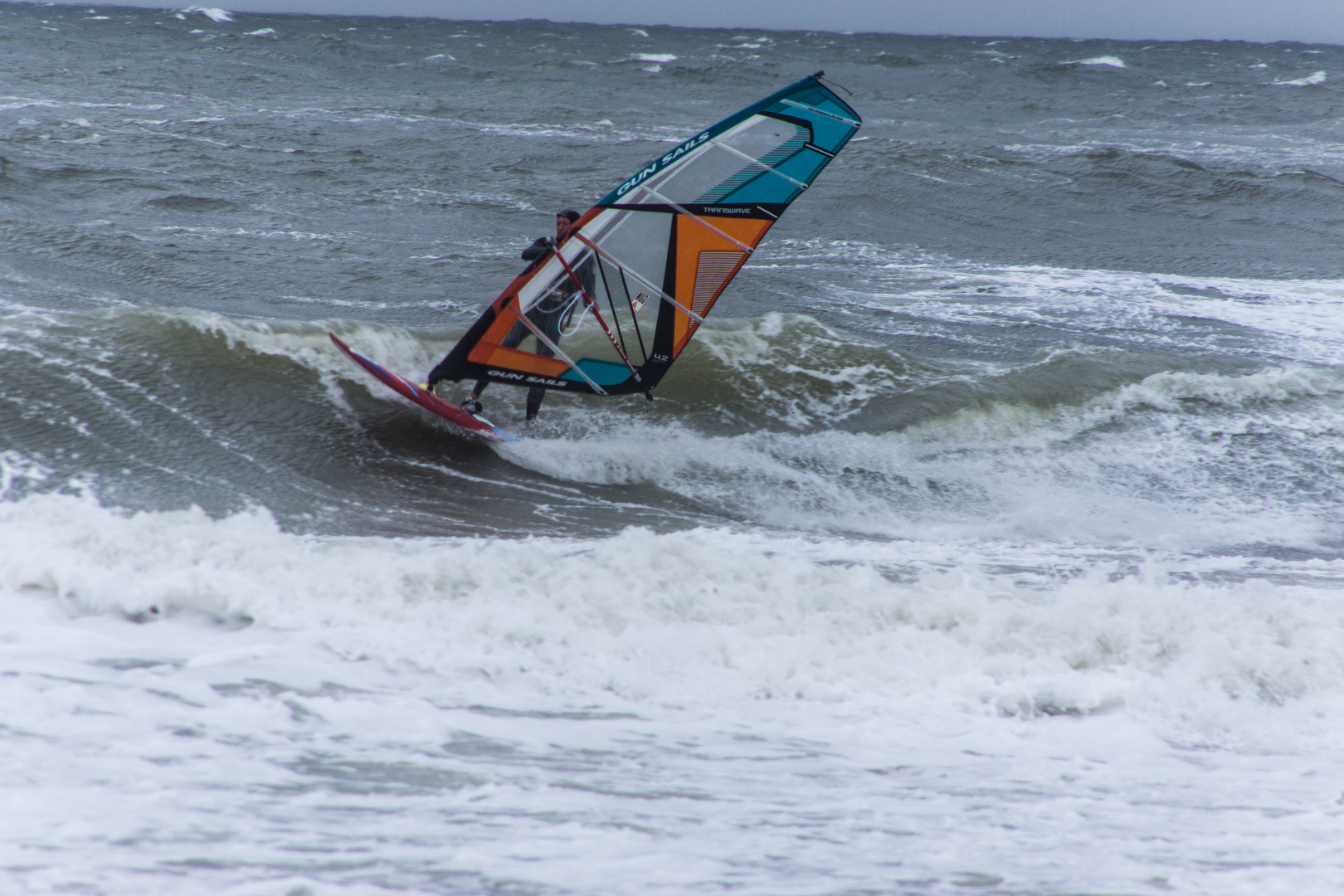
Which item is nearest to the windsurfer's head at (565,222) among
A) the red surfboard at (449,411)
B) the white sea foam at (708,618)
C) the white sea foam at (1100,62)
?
the red surfboard at (449,411)

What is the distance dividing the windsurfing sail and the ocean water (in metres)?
0.70

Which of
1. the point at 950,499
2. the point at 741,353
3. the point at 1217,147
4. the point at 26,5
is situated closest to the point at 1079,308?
the point at 741,353

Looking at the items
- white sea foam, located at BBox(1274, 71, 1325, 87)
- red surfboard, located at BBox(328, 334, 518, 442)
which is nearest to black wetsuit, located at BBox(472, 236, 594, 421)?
red surfboard, located at BBox(328, 334, 518, 442)

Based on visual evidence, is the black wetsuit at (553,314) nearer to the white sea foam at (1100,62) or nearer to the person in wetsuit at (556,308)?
the person in wetsuit at (556,308)

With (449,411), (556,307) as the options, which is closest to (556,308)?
(556,307)

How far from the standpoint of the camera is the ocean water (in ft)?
11.1

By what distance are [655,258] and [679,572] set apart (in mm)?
2751

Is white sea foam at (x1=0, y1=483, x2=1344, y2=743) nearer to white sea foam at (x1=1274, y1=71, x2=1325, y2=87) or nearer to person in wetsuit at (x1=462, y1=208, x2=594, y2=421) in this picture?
person in wetsuit at (x1=462, y1=208, x2=594, y2=421)

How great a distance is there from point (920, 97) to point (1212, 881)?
35313mm

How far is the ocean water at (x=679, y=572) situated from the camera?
3396 mm

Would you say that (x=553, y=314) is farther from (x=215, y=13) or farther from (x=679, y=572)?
(x=215, y=13)

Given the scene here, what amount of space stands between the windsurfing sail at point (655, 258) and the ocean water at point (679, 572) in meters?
0.70

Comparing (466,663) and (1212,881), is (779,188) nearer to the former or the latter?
(466,663)

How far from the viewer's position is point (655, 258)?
7.16 m
